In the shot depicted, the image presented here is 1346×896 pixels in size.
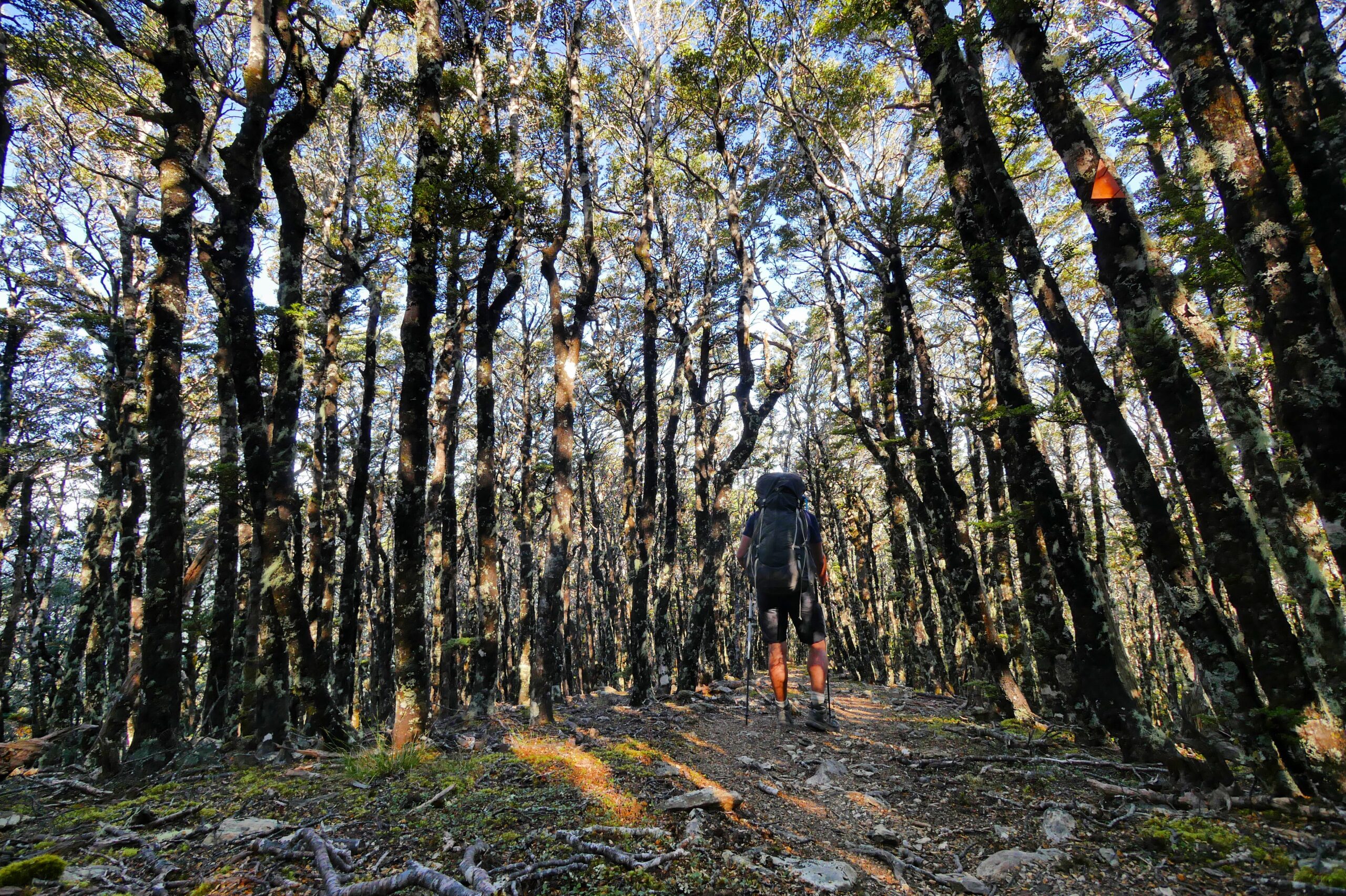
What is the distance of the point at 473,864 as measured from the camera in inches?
120

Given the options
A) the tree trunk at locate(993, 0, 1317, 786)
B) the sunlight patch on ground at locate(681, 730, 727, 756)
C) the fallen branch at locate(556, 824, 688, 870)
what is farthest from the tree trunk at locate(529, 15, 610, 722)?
the tree trunk at locate(993, 0, 1317, 786)

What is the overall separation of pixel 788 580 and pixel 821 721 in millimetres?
1891

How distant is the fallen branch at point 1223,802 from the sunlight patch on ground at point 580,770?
333 cm

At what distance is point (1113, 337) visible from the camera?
17.7 metres

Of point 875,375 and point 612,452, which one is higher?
point 612,452

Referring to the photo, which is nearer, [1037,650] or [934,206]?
[1037,650]

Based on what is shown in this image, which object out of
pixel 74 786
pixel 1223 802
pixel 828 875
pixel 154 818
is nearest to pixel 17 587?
pixel 74 786

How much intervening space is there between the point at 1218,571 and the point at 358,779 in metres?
6.89

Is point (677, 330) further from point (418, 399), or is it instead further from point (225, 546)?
point (225, 546)

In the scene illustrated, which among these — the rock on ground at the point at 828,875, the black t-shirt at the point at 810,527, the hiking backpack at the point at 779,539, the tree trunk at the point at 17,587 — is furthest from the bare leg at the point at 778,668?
the tree trunk at the point at 17,587

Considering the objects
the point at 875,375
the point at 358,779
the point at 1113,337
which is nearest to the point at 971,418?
the point at 358,779

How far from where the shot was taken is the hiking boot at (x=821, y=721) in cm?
695

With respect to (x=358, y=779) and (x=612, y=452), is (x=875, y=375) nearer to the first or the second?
(x=358, y=779)

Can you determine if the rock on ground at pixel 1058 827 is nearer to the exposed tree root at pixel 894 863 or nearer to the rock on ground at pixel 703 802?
the exposed tree root at pixel 894 863
